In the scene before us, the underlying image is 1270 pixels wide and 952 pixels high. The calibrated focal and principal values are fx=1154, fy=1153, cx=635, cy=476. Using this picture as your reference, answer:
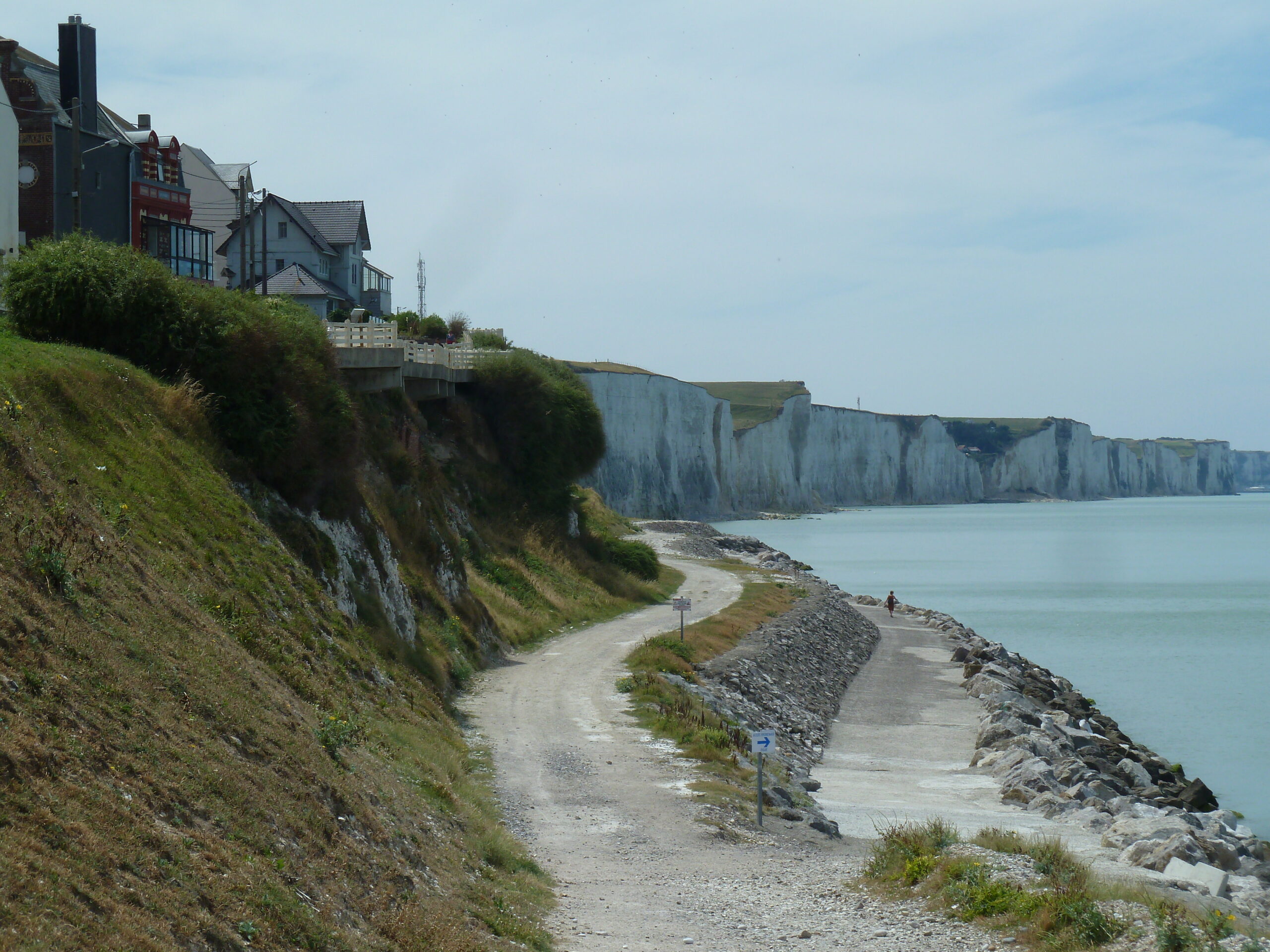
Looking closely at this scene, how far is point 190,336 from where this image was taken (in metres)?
20.4

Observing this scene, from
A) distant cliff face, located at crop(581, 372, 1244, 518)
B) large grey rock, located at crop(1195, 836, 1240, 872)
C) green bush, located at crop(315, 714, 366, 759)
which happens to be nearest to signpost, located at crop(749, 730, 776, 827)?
green bush, located at crop(315, 714, 366, 759)

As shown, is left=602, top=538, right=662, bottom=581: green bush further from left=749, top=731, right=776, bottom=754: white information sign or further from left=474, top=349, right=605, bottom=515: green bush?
left=749, top=731, right=776, bottom=754: white information sign

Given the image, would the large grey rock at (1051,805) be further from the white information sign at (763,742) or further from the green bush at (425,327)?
the green bush at (425,327)

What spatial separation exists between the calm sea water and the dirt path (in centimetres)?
1429

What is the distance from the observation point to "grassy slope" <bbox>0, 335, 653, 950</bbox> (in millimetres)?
6832

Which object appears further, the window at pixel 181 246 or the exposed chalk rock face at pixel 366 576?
the window at pixel 181 246

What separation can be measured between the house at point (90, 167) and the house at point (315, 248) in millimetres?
7309

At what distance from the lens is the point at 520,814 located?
15.0 metres

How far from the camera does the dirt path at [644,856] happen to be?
1091cm

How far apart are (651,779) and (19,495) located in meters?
9.62

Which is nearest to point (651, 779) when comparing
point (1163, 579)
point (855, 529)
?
point (1163, 579)

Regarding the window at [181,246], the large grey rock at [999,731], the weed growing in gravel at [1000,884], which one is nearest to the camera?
the weed growing in gravel at [1000,884]

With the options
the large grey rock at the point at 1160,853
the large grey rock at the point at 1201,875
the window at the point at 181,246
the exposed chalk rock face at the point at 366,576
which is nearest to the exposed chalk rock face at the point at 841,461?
the window at the point at 181,246

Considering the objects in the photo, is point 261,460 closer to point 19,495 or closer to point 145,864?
point 19,495
